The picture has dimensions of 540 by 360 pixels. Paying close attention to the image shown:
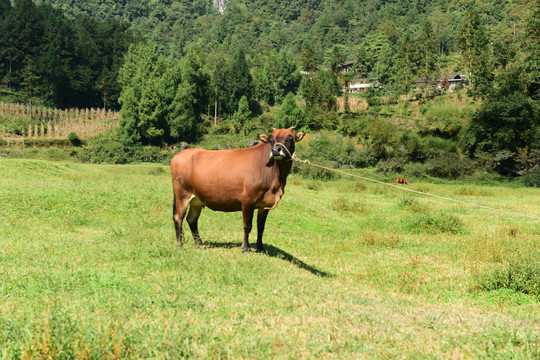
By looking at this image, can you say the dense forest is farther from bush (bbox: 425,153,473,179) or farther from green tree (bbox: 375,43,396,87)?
bush (bbox: 425,153,473,179)

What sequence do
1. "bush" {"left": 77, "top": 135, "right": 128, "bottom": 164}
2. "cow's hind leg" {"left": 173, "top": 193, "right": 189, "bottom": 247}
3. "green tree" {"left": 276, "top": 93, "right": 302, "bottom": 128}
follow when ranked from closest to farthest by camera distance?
"cow's hind leg" {"left": 173, "top": 193, "right": 189, "bottom": 247}, "bush" {"left": 77, "top": 135, "right": 128, "bottom": 164}, "green tree" {"left": 276, "top": 93, "right": 302, "bottom": 128}

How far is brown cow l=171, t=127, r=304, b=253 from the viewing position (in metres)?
9.27

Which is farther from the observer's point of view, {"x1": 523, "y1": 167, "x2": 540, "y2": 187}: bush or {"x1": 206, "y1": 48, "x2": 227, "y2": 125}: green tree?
{"x1": 206, "y1": 48, "x2": 227, "y2": 125}: green tree

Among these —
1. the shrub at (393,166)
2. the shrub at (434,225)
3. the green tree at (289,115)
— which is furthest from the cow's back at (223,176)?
the green tree at (289,115)

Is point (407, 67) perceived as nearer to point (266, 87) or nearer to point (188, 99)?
point (188, 99)

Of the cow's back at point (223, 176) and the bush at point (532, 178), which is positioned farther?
the bush at point (532, 178)

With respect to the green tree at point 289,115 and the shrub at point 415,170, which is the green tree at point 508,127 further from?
the green tree at point 289,115

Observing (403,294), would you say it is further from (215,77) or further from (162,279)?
(215,77)

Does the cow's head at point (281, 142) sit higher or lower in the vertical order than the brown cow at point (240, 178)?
higher

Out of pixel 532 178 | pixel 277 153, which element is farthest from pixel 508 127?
pixel 277 153

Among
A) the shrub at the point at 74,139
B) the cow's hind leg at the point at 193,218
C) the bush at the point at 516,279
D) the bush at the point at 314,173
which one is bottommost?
the bush at the point at 314,173

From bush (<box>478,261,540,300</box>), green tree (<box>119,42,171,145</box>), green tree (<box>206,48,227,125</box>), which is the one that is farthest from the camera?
green tree (<box>206,48,227,125</box>)

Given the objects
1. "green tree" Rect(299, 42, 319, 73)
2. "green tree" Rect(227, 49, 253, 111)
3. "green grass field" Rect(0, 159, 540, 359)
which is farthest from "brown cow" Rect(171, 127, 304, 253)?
"green tree" Rect(227, 49, 253, 111)

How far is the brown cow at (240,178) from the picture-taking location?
927 cm
